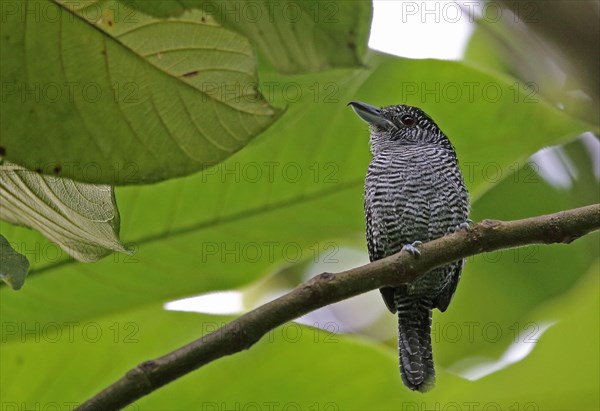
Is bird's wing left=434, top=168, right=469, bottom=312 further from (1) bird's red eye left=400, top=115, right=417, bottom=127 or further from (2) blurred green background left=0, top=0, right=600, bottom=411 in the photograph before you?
(2) blurred green background left=0, top=0, right=600, bottom=411

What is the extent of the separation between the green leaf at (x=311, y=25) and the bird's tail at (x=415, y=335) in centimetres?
163

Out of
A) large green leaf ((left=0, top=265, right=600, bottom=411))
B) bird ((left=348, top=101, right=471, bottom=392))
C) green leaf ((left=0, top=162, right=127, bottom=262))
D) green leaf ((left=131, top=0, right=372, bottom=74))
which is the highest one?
bird ((left=348, top=101, right=471, bottom=392))

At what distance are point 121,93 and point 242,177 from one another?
724 mm

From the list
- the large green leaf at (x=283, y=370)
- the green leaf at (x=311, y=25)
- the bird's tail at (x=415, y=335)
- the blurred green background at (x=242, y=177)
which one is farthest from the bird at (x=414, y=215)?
the green leaf at (x=311, y=25)

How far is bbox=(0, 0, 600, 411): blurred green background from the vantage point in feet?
3.95

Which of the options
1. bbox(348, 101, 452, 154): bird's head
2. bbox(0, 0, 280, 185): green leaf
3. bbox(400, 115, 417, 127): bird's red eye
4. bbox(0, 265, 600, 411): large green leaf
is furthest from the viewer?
bbox(400, 115, 417, 127): bird's red eye

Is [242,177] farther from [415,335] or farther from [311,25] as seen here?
[415,335]

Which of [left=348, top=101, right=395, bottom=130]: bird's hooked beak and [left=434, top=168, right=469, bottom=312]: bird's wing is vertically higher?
[left=348, top=101, right=395, bottom=130]: bird's hooked beak

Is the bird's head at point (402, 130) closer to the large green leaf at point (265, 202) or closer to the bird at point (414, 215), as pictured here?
the bird at point (414, 215)

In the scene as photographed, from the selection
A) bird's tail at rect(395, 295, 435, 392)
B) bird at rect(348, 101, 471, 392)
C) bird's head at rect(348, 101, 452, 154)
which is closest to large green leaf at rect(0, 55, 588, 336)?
bird's tail at rect(395, 295, 435, 392)

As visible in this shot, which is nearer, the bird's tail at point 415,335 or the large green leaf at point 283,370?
the large green leaf at point 283,370

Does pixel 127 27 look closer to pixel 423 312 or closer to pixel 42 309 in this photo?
pixel 42 309

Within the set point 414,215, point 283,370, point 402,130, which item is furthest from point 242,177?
point 402,130

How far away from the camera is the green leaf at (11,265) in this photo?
119 cm
